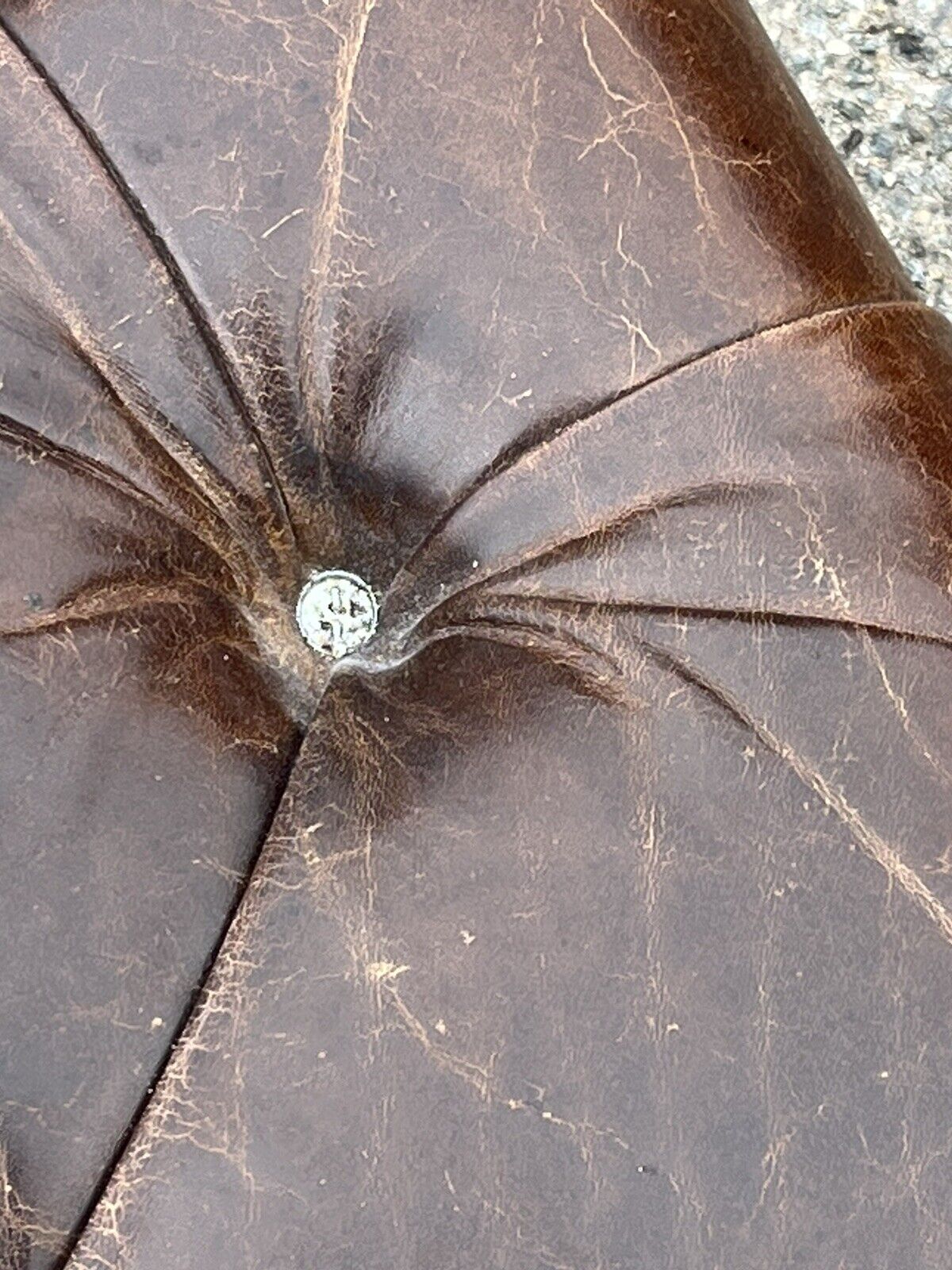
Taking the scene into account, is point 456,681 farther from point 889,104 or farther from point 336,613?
point 889,104

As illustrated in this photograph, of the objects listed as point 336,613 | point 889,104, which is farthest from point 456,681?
point 889,104

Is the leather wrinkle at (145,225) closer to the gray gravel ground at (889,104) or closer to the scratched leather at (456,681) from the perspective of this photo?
the scratched leather at (456,681)

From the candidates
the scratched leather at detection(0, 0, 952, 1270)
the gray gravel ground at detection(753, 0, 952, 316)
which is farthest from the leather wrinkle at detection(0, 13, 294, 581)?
the gray gravel ground at detection(753, 0, 952, 316)

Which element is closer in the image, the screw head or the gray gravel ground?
the screw head

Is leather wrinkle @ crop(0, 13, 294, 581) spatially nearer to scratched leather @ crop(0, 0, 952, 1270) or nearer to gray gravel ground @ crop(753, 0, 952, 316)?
scratched leather @ crop(0, 0, 952, 1270)

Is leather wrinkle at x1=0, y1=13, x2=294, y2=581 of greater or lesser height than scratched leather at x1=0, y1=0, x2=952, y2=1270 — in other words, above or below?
above

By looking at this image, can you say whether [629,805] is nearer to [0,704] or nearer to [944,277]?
[0,704]

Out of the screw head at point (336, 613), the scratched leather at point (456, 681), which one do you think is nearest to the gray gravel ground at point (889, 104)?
the scratched leather at point (456, 681)
